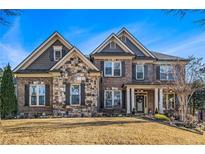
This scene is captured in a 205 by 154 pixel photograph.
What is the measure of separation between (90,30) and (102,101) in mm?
4131

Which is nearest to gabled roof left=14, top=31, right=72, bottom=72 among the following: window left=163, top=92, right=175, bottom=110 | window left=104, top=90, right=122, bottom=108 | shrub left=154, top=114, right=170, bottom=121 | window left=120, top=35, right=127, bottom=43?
window left=120, top=35, right=127, bottom=43

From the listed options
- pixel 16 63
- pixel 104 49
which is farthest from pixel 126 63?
pixel 16 63

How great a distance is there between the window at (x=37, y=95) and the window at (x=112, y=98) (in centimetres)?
238

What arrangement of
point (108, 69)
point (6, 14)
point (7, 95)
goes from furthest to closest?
point (108, 69) < point (7, 95) < point (6, 14)

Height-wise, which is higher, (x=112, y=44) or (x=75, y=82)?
(x=112, y=44)

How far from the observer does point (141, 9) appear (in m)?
12.0

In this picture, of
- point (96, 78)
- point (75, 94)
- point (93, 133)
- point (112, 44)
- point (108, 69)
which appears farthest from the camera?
point (108, 69)

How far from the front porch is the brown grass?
99.6 inches

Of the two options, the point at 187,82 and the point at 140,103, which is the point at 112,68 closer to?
the point at 140,103

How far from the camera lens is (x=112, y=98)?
54.5 ft

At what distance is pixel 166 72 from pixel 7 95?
5700mm

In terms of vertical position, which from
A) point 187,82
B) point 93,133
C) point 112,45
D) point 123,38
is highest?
point 123,38

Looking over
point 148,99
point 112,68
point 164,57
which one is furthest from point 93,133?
point 112,68

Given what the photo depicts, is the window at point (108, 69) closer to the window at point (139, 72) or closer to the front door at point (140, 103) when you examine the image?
the window at point (139, 72)
